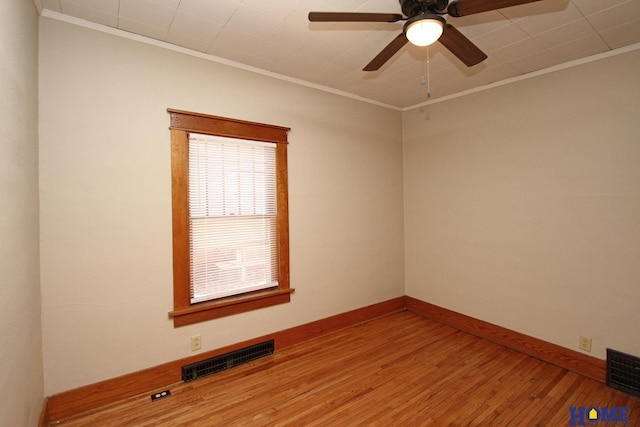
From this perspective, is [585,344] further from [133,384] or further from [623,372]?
[133,384]

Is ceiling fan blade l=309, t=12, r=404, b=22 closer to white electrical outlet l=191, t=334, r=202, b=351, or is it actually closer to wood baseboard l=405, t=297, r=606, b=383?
white electrical outlet l=191, t=334, r=202, b=351

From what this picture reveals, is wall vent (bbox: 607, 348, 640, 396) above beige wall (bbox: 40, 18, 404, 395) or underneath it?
underneath

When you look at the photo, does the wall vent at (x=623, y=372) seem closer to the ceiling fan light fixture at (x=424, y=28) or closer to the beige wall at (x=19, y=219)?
the ceiling fan light fixture at (x=424, y=28)

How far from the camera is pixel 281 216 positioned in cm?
306

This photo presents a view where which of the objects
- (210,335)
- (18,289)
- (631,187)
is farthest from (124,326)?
(631,187)

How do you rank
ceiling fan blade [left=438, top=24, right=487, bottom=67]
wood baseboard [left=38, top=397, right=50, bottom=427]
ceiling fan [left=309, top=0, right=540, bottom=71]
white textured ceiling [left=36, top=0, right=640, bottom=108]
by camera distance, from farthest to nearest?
white textured ceiling [left=36, top=0, right=640, bottom=108]
wood baseboard [left=38, top=397, right=50, bottom=427]
ceiling fan blade [left=438, top=24, right=487, bottom=67]
ceiling fan [left=309, top=0, right=540, bottom=71]

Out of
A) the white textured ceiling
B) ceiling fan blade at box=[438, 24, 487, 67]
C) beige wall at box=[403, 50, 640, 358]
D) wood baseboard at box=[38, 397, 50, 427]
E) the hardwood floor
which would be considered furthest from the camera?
beige wall at box=[403, 50, 640, 358]

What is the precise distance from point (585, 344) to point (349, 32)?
3349mm

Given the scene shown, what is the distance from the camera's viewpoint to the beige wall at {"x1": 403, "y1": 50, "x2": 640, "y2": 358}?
2.48 m

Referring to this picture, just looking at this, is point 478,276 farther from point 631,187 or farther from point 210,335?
point 210,335

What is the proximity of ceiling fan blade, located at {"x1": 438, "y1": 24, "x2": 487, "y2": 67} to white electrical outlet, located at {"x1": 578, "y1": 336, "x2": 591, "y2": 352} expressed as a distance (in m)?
2.60

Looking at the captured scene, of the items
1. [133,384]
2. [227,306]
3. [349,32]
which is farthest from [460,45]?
[133,384]

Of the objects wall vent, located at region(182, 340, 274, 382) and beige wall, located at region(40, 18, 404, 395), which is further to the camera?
wall vent, located at region(182, 340, 274, 382)

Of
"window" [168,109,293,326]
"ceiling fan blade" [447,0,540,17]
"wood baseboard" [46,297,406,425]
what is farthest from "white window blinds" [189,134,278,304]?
"ceiling fan blade" [447,0,540,17]
